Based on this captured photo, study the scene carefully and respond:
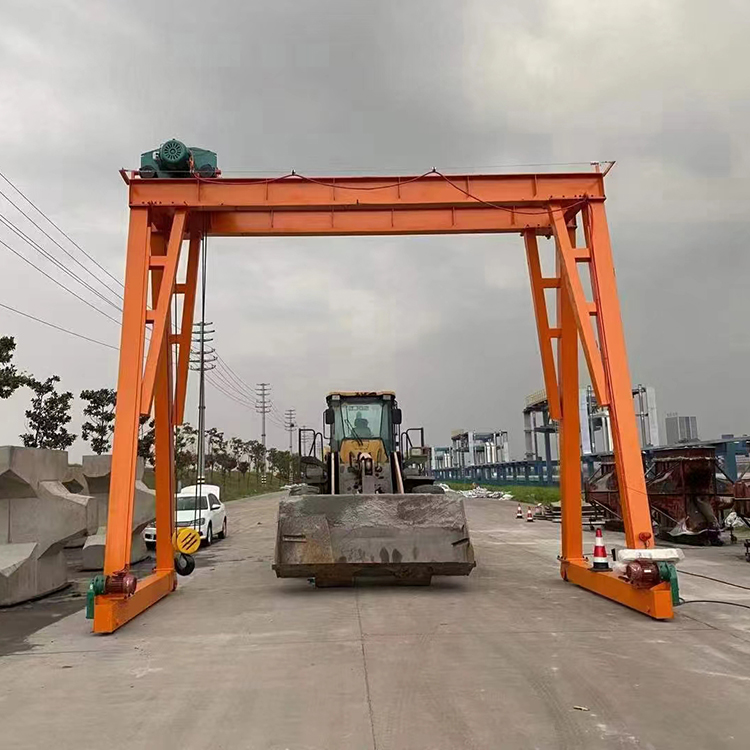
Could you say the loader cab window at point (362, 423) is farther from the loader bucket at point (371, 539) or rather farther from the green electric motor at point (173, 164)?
the green electric motor at point (173, 164)

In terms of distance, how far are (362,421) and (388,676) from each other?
8.21 m

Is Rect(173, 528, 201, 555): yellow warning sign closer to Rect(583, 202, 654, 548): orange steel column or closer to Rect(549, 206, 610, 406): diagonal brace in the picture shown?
Rect(583, 202, 654, 548): orange steel column

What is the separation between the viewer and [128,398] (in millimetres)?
9930

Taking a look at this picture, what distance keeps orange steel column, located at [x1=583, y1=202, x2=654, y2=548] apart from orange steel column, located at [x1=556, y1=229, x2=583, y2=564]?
115 cm

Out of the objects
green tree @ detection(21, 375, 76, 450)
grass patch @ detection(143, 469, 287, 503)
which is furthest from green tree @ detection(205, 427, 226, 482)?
green tree @ detection(21, 375, 76, 450)

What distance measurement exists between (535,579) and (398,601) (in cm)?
325

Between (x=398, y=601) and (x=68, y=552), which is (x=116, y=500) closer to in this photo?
(x=398, y=601)

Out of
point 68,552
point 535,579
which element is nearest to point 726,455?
point 535,579

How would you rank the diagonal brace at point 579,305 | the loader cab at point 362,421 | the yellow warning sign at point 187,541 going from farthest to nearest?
the loader cab at point 362,421 → the yellow warning sign at point 187,541 → the diagonal brace at point 579,305

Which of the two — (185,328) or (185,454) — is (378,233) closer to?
(185,328)

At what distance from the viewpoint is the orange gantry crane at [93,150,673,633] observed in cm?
957

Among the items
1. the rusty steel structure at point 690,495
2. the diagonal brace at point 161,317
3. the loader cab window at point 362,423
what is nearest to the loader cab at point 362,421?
the loader cab window at point 362,423

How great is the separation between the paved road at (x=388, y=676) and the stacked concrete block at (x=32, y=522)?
5.65 ft

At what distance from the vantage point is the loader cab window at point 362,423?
14055 mm
